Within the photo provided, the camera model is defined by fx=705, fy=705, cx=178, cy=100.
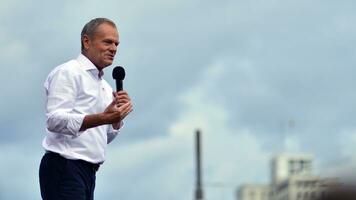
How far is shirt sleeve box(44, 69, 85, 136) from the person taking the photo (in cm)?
396

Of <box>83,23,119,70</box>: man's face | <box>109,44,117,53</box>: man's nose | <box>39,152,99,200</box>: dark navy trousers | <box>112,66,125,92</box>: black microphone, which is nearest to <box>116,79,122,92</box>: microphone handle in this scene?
<box>112,66,125,92</box>: black microphone

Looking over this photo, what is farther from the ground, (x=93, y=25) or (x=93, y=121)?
(x=93, y=25)

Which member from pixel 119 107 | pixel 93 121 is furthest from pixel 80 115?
pixel 119 107

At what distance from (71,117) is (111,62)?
42 centimetres

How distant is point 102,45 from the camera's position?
4051 millimetres

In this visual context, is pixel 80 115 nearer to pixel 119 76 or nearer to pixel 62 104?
pixel 62 104

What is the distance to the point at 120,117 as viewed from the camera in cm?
388

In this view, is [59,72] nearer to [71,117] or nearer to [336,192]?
[71,117]

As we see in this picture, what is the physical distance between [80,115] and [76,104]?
202 millimetres

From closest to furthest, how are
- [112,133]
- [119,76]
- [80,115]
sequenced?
[80,115], [119,76], [112,133]

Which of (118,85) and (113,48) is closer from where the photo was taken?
(113,48)

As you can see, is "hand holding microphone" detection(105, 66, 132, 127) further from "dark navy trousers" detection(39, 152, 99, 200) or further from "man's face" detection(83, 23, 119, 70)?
"dark navy trousers" detection(39, 152, 99, 200)

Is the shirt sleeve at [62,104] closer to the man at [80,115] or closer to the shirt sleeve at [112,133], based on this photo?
the man at [80,115]

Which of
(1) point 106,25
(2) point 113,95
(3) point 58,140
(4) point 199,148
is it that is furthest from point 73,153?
(4) point 199,148
